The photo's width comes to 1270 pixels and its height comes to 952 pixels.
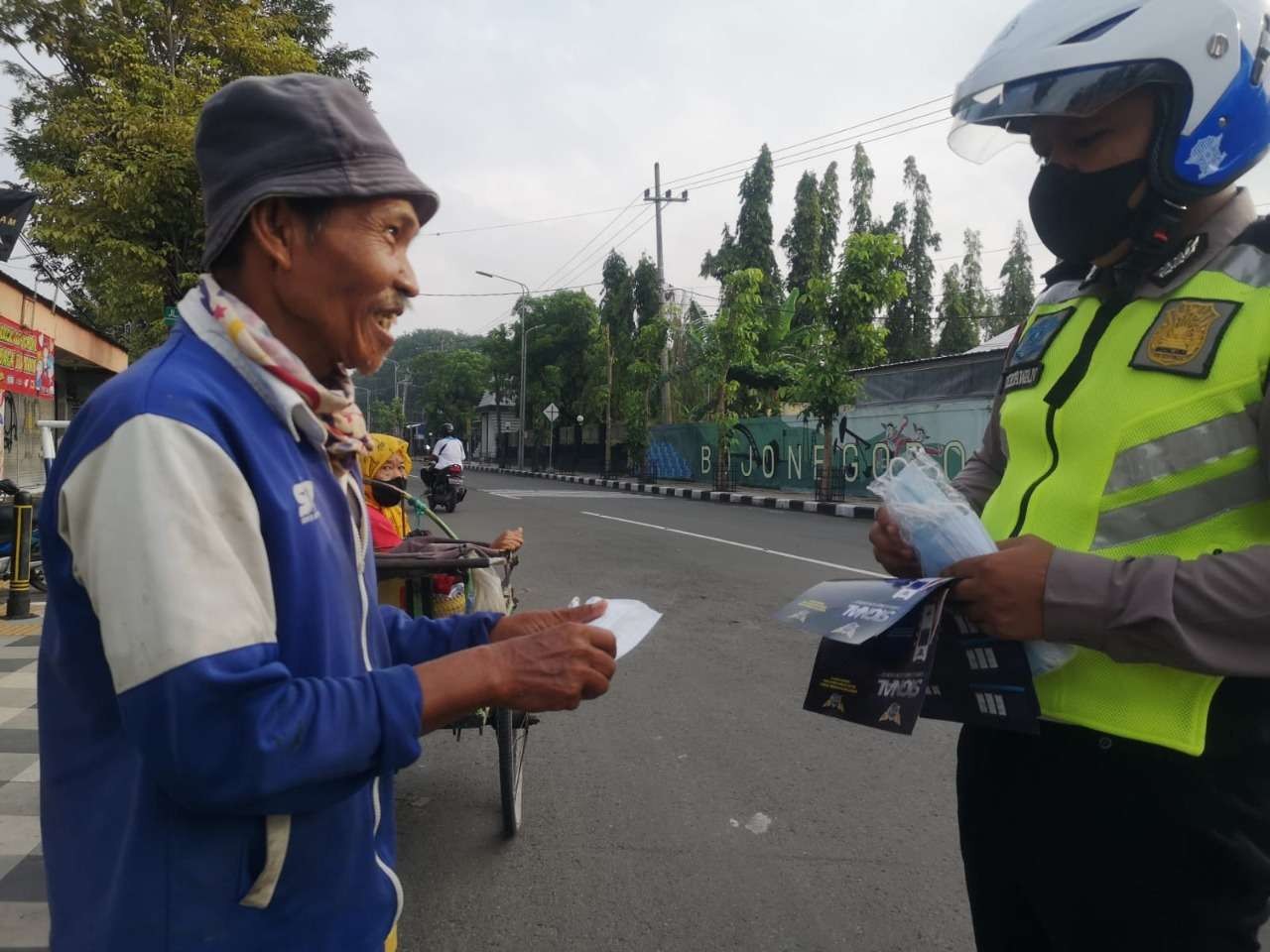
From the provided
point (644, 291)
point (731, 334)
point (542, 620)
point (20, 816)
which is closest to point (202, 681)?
point (542, 620)

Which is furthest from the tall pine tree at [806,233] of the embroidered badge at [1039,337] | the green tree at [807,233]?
the embroidered badge at [1039,337]

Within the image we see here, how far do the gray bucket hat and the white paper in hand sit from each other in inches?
24.5

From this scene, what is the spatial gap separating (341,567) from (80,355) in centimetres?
1809

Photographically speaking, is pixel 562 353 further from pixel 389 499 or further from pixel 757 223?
pixel 389 499

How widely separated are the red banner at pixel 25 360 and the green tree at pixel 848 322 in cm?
1249

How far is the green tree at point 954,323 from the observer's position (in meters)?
33.1

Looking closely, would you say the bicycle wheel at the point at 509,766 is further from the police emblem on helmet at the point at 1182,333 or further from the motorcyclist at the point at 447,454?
the motorcyclist at the point at 447,454

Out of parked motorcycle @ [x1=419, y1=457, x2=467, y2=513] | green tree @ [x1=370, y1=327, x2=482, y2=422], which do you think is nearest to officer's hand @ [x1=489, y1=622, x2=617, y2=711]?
parked motorcycle @ [x1=419, y1=457, x2=467, y2=513]

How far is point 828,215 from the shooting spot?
33.6 meters

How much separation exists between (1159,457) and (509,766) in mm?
2416

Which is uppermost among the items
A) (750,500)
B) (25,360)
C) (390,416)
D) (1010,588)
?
(25,360)

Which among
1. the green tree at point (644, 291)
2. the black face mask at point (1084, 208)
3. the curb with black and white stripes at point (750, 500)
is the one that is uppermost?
the green tree at point (644, 291)

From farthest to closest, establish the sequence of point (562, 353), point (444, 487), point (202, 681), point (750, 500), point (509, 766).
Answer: point (562, 353)
point (750, 500)
point (444, 487)
point (509, 766)
point (202, 681)

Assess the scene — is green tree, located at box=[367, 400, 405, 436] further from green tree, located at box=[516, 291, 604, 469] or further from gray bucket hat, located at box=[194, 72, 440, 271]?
gray bucket hat, located at box=[194, 72, 440, 271]
